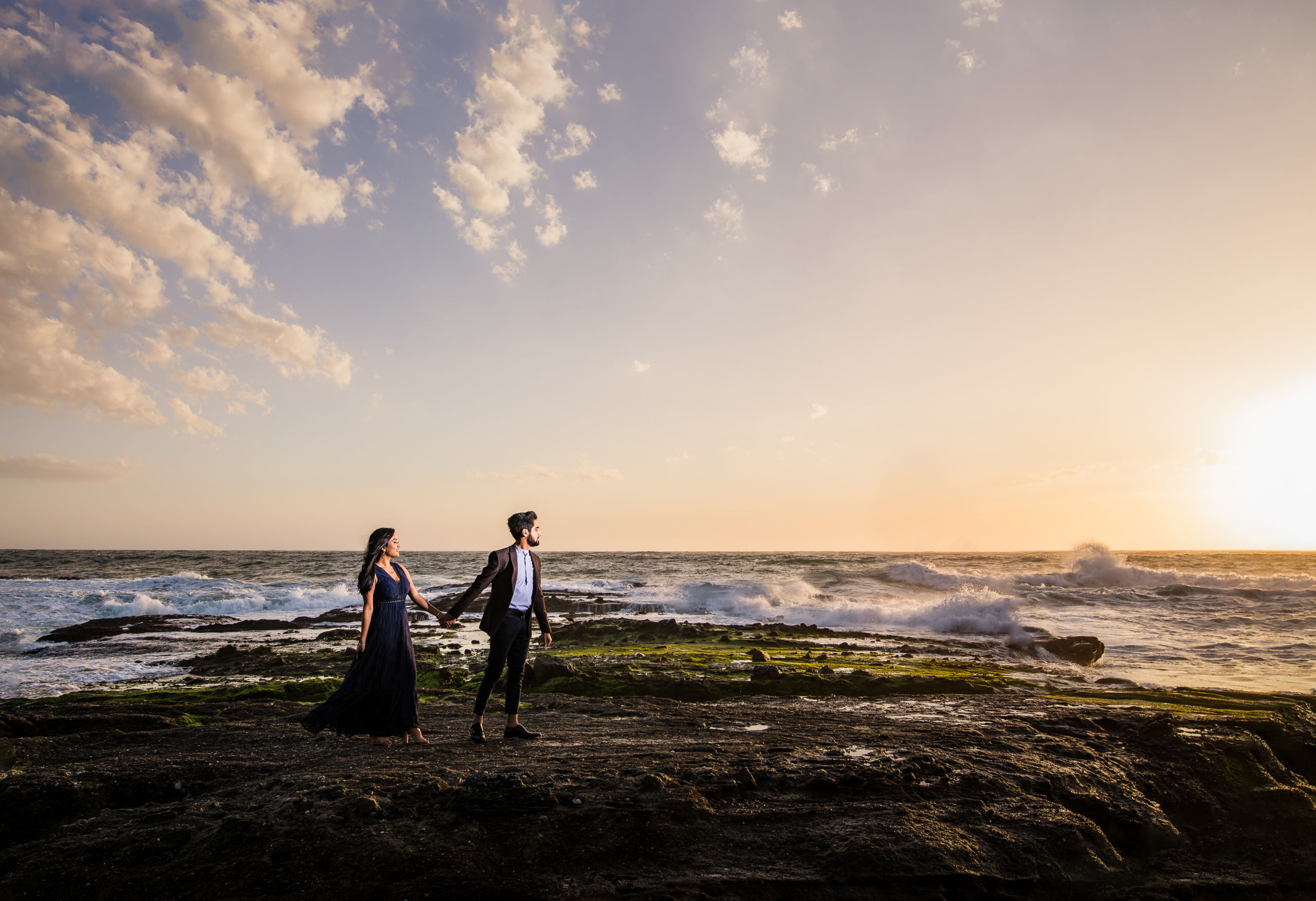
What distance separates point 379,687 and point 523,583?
6.33 ft

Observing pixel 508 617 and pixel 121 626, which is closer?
pixel 508 617

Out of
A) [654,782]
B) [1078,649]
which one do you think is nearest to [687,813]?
[654,782]

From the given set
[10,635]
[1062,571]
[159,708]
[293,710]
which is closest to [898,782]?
[293,710]

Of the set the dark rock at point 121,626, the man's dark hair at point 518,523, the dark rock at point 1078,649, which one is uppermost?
the man's dark hair at point 518,523

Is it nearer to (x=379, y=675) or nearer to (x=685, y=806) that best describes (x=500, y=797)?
(x=685, y=806)

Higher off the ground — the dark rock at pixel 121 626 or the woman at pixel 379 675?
the woman at pixel 379 675

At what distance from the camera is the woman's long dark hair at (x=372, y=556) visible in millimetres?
6590

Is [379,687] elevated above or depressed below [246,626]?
above

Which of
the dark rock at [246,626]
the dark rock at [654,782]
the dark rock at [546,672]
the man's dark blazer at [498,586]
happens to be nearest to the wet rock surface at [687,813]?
the dark rock at [654,782]

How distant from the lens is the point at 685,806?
4.29 metres

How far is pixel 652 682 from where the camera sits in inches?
417

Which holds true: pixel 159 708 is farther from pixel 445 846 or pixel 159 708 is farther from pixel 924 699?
pixel 924 699

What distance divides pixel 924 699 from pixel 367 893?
875cm

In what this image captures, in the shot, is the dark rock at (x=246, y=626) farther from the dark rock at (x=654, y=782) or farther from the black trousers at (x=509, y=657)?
the dark rock at (x=654, y=782)
